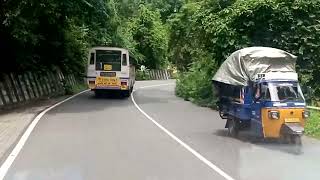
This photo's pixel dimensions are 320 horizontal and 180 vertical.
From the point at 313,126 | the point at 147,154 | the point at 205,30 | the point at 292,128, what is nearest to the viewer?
the point at 147,154

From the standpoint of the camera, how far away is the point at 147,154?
40.6 ft

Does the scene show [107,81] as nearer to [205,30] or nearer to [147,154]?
[205,30]

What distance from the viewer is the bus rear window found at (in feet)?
110

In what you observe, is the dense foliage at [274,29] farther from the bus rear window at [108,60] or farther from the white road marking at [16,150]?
the white road marking at [16,150]

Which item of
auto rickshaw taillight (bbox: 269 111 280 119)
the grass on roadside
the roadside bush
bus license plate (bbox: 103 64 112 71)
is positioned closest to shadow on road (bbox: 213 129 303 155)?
auto rickshaw taillight (bbox: 269 111 280 119)

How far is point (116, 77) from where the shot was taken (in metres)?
33.3

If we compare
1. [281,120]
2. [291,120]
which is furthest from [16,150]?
[291,120]

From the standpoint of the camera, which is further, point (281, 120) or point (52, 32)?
point (52, 32)

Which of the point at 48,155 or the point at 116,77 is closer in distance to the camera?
the point at 48,155

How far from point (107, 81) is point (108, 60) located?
1328mm

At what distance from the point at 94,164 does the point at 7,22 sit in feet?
54.0

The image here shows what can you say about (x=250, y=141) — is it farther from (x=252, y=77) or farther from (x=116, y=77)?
(x=116, y=77)

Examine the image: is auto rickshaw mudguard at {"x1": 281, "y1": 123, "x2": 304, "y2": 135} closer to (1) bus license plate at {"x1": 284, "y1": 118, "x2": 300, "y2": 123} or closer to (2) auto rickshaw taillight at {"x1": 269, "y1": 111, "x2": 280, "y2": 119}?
(1) bus license plate at {"x1": 284, "y1": 118, "x2": 300, "y2": 123}

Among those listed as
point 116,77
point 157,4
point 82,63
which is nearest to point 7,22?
point 116,77
